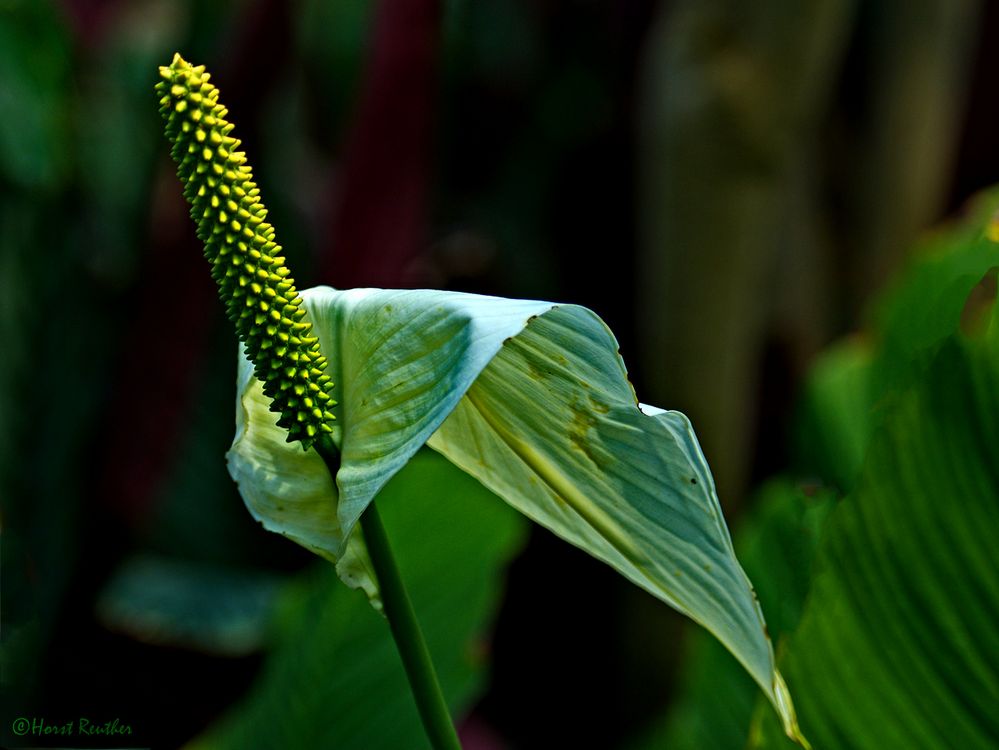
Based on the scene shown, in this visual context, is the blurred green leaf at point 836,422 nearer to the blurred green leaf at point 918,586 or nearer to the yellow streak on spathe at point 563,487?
the blurred green leaf at point 918,586

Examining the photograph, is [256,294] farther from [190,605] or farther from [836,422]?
[190,605]

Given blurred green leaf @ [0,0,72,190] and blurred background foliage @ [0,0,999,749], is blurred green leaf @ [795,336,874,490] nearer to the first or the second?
blurred background foliage @ [0,0,999,749]

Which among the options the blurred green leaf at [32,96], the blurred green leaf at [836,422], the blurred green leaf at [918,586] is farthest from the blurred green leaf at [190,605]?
the blurred green leaf at [918,586]

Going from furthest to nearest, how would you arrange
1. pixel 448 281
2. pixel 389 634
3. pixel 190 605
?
pixel 448 281, pixel 190 605, pixel 389 634

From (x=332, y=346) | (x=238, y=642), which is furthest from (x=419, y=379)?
(x=238, y=642)

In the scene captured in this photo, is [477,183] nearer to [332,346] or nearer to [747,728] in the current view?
[747,728]

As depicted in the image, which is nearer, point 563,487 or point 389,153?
point 563,487

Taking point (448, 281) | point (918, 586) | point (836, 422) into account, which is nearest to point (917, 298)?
point (836, 422)

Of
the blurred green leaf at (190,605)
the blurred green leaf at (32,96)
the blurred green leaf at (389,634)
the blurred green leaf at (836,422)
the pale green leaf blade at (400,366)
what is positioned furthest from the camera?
the blurred green leaf at (32,96)

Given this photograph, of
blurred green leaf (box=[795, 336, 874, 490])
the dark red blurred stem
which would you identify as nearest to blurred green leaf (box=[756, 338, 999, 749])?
blurred green leaf (box=[795, 336, 874, 490])
